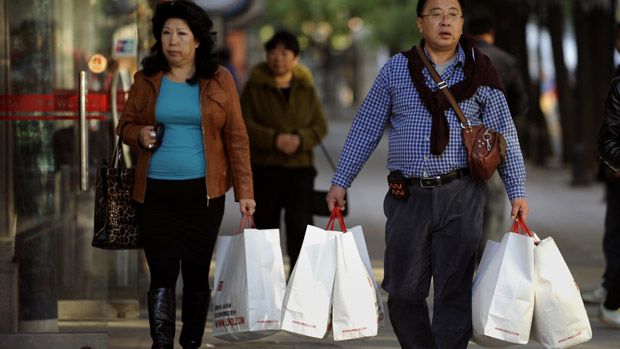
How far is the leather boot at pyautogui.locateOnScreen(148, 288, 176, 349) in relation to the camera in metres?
6.71

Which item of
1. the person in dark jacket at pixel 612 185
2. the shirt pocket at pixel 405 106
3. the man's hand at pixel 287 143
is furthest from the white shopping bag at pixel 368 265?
the man's hand at pixel 287 143

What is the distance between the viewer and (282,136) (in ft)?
29.3

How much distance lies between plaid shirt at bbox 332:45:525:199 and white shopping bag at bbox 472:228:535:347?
0.33 metres

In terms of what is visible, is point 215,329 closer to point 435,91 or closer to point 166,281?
point 166,281

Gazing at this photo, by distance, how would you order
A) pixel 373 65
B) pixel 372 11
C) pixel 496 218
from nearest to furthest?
pixel 496 218 < pixel 372 11 < pixel 373 65

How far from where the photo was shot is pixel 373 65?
72.6 meters

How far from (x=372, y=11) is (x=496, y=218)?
3024 cm

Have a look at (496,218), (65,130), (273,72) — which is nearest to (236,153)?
(65,130)

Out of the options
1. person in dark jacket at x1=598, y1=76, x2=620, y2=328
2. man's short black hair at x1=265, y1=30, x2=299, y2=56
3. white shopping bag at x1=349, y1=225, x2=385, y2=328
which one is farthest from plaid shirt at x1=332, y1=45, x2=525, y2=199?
man's short black hair at x1=265, y1=30, x2=299, y2=56

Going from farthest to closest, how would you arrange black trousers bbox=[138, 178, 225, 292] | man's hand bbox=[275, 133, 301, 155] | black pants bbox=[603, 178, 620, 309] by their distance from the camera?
black pants bbox=[603, 178, 620, 309] < man's hand bbox=[275, 133, 301, 155] < black trousers bbox=[138, 178, 225, 292]

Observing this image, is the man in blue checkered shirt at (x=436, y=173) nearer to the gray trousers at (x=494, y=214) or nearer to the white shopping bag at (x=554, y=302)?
the white shopping bag at (x=554, y=302)

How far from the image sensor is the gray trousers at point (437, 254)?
6.20 meters

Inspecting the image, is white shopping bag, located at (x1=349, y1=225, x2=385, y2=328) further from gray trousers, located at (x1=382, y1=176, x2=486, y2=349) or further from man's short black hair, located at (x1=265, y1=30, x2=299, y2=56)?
man's short black hair, located at (x1=265, y1=30, x2=299, y2=56)

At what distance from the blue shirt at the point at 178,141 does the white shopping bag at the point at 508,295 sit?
1.52 m
